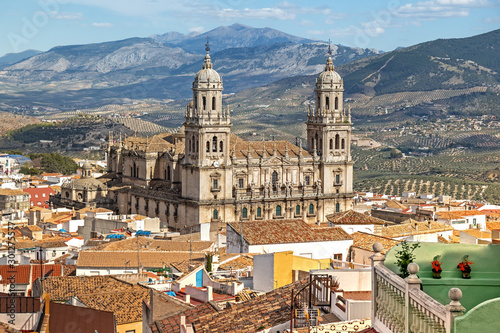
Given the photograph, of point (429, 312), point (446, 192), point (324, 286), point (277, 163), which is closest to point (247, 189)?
point (277, 163)

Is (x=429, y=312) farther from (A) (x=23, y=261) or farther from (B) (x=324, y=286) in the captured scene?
(A) (x=23, y=261)

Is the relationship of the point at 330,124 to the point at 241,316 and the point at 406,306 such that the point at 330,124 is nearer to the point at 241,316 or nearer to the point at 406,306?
the point at 241,316

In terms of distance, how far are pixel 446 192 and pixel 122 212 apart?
4698 cm

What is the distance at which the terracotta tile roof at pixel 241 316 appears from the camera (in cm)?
1852

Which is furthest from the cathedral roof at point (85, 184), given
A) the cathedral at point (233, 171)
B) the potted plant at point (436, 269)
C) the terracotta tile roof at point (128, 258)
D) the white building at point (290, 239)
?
the potted plant at point (436, 269)

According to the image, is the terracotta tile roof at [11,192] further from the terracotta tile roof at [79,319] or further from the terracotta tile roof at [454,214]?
the terracotta tile roof at [79,319]

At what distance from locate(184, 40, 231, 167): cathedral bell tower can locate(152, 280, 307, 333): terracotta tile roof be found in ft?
192

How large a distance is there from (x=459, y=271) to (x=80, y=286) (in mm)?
19654

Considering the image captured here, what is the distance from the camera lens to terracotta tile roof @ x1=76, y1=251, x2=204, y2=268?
4141 cm

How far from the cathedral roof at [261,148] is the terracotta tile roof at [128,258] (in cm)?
3919

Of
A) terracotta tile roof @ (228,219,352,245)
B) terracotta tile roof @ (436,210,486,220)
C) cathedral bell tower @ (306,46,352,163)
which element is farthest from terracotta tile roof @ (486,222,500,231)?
cathedral bell tower @ (306,46,352,163)

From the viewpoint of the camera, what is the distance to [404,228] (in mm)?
46656

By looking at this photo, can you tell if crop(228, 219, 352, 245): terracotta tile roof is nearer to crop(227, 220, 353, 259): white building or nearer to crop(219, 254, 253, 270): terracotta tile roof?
crop(227, 220, 353, 259): white building

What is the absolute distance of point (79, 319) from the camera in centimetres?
2186
